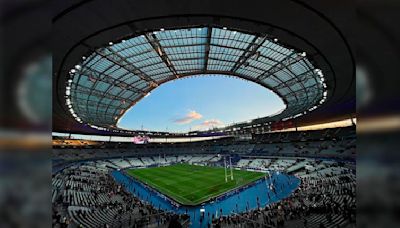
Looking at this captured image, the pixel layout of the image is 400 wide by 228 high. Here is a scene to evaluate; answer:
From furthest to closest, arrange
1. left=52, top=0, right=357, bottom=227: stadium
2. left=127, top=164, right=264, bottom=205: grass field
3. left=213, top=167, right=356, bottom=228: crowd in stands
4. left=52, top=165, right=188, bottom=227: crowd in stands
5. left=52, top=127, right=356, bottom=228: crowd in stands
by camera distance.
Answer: left=127, top=164, right=264, bottom=205: grass field → left=52, top=127, right=356, bottom=228: crowd in stands → left=52, top=165, right=188, bottom=227: crowd in stands → left=213, top=167, right=356, bottom=228: crowd in stands → left=52, top=0, right=357, bottom=227: stadium

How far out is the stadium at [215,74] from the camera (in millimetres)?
14953

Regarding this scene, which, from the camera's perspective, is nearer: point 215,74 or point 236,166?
point 215,74

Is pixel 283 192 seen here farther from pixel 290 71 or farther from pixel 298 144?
pixel 298 144

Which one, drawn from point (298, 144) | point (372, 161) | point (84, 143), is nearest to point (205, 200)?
point (372, 161)

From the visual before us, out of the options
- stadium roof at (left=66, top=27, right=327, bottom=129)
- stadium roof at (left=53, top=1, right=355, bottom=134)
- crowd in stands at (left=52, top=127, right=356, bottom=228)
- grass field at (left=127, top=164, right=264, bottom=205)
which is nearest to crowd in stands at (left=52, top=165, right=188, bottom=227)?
crowd in stands at (left=52, top=127, right=356, bottom=228)

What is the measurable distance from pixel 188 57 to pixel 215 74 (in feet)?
33.4

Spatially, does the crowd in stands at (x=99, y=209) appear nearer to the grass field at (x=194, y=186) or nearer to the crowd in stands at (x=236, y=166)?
the crowd in stands at (x=236, y=166)

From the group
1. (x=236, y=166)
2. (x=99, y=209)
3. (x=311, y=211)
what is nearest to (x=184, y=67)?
(x=99, y=209)

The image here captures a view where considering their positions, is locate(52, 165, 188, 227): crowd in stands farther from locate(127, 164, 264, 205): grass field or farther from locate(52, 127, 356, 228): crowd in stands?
locate(127, 164, 264, 205): grass field

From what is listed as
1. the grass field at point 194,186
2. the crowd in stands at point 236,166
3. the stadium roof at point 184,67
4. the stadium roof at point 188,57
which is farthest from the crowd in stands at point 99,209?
the stadium roof at point 184,67

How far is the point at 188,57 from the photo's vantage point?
36219 millimetres

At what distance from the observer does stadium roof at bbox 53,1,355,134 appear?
15.6m

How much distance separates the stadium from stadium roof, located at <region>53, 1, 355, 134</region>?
130 mm

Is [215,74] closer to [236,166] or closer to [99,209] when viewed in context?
[99,209]
